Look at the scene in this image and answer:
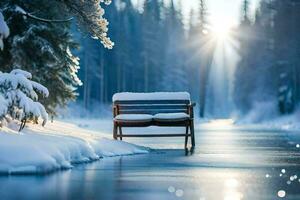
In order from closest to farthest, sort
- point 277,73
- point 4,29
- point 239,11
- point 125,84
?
point 4,29 → point 277,73 → point 125,84 → point 239,11

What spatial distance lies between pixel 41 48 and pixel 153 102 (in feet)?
11.3

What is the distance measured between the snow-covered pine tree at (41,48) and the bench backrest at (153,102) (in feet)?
4.46

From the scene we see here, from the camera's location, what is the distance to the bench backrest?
16453 mm

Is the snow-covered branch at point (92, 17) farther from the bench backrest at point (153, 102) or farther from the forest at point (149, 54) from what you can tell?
the bench backrest at point (153, 102)

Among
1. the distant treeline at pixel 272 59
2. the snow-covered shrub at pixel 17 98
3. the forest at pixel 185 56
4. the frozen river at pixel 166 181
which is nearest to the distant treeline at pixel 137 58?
the forest at pixel 185 56

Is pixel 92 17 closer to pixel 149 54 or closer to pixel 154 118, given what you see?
pixel 154 118

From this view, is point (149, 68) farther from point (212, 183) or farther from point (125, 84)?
point (212, 183)

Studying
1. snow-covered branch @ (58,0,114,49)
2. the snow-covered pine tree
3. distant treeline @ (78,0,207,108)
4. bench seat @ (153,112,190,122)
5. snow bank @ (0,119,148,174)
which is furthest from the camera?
distant treeline @ (78,0,207,108)

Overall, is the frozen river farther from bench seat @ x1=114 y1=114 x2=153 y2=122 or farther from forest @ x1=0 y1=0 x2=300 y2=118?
forest @ x1=0 y1=0 x2=300 y2=118

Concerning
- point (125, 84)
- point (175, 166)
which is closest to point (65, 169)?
point (175, 166)

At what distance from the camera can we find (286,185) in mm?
8148

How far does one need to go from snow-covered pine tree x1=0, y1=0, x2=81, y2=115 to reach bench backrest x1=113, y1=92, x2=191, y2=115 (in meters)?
1.36

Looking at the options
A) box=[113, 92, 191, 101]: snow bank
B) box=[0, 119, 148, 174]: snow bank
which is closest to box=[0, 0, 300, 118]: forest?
box=[113, 92, 191, 101]: snow bank

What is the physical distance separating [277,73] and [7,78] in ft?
160
